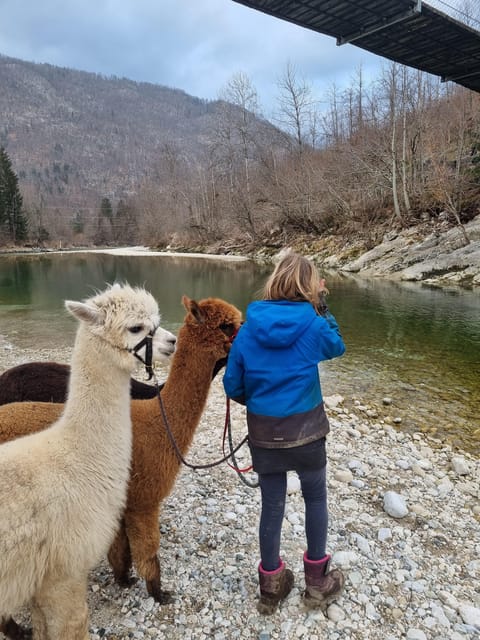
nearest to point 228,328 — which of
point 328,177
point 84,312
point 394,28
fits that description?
point 84,312

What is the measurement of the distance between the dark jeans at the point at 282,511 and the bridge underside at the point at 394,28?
1274 centimetres

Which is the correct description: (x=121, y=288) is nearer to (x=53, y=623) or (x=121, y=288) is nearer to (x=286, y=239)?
(x=53, y=623)

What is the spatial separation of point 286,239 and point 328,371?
30838 mm

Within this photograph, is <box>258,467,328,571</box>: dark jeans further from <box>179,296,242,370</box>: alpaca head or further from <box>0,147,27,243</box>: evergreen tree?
<box>0,147,27,243</box>: evergreen tree

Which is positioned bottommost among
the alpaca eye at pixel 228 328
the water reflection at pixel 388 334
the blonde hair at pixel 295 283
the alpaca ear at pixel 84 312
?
the water reflection at pixel 388 334

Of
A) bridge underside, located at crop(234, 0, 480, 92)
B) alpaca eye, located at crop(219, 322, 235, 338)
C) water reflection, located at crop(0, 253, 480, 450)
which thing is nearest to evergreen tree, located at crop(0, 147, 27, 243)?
water reflection, located at crop(0, 253, 480, 450)

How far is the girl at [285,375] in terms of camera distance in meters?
2.14

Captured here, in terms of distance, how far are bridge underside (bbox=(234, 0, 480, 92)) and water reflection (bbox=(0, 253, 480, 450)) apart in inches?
340

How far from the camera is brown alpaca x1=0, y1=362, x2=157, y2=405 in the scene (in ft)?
11.5

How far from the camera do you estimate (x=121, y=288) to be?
7.32 ft

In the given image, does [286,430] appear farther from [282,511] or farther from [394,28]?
[394,28]

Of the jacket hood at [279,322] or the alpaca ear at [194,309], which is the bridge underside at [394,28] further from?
the jacket hood at [279,322]

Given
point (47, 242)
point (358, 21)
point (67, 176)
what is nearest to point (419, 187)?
point (358, 21)

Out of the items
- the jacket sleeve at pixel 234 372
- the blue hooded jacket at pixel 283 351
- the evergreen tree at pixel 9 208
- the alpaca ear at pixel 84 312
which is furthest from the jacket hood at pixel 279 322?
the evergreen tree at pixel 9 208
